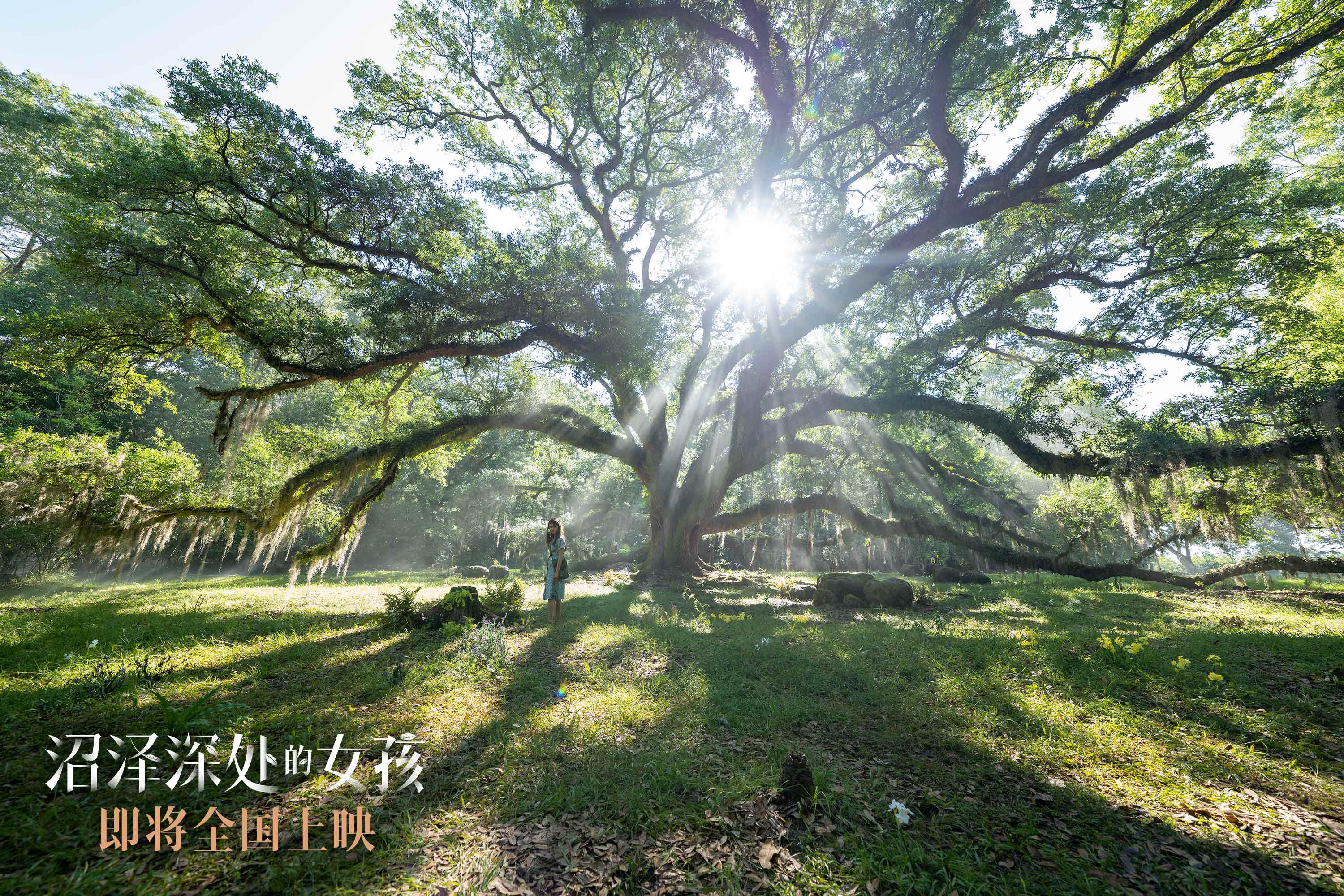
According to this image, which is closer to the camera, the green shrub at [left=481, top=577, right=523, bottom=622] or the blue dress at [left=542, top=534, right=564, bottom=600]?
the green shrub at [left=481, top=577, right=523, bottom=622]

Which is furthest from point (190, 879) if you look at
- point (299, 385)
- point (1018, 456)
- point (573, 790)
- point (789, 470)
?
point (789, 470)

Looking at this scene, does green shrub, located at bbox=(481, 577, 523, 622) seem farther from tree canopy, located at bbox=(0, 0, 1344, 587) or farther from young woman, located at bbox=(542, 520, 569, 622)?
tree canopy, located at bbox=(0, 0, 1344, 587)

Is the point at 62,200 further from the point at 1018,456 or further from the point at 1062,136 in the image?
the point at 1018,456

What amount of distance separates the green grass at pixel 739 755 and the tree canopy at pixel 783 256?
4571 millimetres

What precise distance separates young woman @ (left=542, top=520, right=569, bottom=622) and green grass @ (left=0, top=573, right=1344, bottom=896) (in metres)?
1.21

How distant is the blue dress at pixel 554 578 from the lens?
28.5 ft

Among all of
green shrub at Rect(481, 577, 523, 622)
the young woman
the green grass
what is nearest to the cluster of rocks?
the green grass

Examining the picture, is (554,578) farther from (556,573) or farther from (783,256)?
(783,256)

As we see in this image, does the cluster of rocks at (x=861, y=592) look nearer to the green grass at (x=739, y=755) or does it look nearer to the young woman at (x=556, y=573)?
the green grass at (x=739, y=755)

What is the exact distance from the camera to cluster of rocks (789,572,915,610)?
10.4m

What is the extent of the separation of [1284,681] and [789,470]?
15419mm

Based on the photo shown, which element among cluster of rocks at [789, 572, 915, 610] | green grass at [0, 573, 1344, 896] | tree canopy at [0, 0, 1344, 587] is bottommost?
green grass at [0, 573, 1344, 896]

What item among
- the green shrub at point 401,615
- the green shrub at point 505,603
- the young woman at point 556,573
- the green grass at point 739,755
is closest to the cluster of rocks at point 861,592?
the green grass at point 739,755

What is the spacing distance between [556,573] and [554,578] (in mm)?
114
